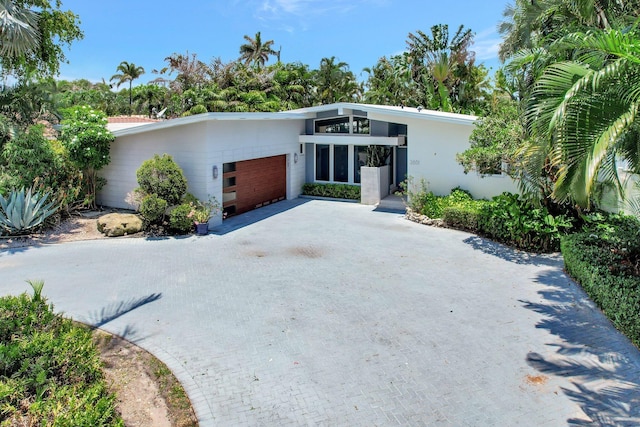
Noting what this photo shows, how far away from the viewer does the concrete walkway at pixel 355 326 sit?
6418mm

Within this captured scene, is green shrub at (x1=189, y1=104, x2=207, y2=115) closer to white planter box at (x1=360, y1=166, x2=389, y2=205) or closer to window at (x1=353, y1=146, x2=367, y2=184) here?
window at (x1=353, y1=146, x2=367, y2=184)

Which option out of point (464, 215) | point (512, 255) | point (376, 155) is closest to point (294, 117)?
point (376, 155)

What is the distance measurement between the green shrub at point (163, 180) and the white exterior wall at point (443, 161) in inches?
360

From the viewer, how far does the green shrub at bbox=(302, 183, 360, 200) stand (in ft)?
71.4

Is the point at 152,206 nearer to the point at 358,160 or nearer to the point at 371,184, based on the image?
the point at 371,184

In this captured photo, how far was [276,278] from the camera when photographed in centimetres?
1139

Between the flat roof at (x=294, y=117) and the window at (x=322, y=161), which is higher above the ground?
the flat roof at (x=294, y=117)

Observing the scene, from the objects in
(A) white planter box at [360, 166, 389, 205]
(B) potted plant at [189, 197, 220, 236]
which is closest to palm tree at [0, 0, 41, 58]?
(B) potted plant at [189, 197, 220, 236]

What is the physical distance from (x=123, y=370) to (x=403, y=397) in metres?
4.27

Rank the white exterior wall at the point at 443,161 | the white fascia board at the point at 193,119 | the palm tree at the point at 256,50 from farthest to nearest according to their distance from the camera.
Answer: the palm tree at the point at 256,50 → the white exterior wall at the point at 443,161 → the white fascia board at the point at 193,119

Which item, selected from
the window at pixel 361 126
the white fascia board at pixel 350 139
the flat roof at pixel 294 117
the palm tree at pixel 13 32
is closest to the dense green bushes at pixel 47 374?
the flat roof at pixel 294 117

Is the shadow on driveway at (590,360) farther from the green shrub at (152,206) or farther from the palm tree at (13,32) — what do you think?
the palm tree at (13,32)

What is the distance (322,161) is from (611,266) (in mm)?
14818

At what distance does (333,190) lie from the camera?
22.2 metres
